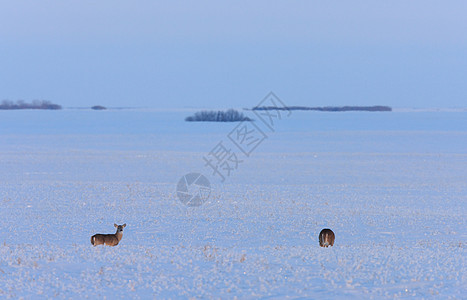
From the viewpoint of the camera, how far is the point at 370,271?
8.41 m

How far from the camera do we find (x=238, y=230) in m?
12.9

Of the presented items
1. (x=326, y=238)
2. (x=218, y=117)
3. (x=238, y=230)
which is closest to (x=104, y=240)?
(x=238, y=230)

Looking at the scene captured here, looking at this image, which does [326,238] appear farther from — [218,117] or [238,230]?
[218,117]

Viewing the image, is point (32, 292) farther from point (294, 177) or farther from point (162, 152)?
point (162, 152)

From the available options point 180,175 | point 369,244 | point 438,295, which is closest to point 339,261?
point 438,295

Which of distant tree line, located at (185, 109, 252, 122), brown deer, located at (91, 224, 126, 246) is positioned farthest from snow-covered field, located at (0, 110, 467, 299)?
distant tree line, located at (185, 109, 252, 122)

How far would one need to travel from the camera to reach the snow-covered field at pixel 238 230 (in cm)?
775

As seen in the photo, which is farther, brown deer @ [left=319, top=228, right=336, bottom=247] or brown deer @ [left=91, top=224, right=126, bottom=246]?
brown deer @ [left=319, top=228, right=336, bottom=247]

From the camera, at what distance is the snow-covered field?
7.75 metres

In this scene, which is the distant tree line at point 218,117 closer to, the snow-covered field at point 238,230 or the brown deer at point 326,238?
the snow-covered field at point 238,230

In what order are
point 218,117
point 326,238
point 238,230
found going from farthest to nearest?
point 218,117 < point 238,230 < point 326,238

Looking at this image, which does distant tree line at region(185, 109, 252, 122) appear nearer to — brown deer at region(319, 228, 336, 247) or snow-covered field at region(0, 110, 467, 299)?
snow-covered field at region(0, 110, 467, 299)

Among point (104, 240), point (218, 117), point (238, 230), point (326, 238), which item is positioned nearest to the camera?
point (104, 240)

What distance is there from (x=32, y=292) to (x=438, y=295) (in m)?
5.28
